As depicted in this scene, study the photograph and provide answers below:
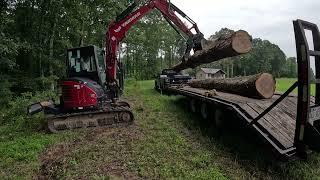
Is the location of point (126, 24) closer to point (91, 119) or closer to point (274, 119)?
point (91, 119)

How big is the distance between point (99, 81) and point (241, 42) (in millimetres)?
4582

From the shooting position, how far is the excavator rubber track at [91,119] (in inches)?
390

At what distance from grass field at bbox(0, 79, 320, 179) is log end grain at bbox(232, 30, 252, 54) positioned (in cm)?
197

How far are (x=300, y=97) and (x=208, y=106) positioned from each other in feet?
15.6

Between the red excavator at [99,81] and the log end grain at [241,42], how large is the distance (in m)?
2.21

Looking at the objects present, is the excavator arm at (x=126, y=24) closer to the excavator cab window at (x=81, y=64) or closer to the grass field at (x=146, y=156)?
the excavator cab window at (x=81, y=64)

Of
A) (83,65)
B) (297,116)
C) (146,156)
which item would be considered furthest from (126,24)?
(297,116)

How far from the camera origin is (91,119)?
1034cm

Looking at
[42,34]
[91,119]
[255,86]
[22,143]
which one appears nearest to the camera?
[22,143]

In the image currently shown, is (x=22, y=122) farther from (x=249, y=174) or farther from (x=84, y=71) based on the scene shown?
(x=249, y=174)

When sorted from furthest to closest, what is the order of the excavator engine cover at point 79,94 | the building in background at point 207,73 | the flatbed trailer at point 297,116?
the building in background at point 207,73
the excavator engine cover at point 79,94
the flatbed trailer at point 297,116

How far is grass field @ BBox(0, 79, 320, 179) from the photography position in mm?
5941

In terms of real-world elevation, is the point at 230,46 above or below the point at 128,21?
below

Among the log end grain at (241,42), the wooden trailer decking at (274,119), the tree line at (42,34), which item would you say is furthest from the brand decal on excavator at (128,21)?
the wooden trailer decking at (274,119)
